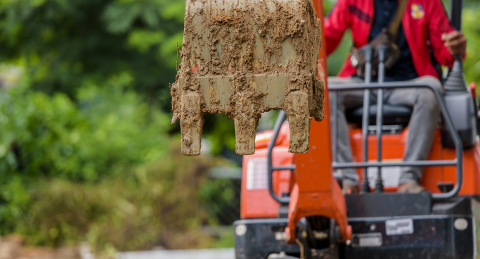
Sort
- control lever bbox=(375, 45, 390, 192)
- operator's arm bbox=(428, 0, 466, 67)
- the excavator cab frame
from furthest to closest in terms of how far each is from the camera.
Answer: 1. operator's arm bbox=(428, 0, 466, 67)
2. control lever bbox=(375, 45, 390, 192)
3. the excavator cab frame

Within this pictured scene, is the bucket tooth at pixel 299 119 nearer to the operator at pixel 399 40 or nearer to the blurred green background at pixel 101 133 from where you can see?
the operator at pixel 399 40

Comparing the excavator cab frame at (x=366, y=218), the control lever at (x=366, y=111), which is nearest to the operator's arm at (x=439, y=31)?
the control lever at (x=366, y=111)

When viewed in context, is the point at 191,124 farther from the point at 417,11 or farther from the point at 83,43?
the point at 83,43

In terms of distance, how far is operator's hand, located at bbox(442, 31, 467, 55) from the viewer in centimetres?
365

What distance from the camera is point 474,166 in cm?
337

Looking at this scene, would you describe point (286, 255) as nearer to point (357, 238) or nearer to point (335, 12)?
point (357, 238)

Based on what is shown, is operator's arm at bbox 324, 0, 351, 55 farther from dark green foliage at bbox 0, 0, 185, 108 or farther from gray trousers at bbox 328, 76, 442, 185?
dark green foliage at bbox 0, 0, 185, 108

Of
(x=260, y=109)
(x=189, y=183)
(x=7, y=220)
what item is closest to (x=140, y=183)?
(x=189, y=183)

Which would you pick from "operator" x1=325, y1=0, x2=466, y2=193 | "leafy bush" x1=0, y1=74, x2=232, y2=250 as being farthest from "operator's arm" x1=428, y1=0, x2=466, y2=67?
"leafy bush" x1=0, y1=74, x2=232, y2=250

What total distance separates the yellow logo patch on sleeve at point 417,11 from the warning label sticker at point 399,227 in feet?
5.39

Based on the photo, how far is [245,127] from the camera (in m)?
2.07

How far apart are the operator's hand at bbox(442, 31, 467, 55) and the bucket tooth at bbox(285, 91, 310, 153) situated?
2023mm

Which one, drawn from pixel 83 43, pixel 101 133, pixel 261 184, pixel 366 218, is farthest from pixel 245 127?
pixel 83 43

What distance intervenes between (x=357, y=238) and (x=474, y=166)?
→ 2.92ft
